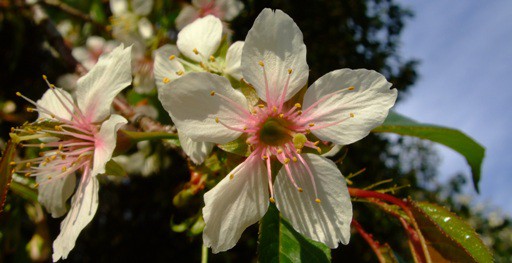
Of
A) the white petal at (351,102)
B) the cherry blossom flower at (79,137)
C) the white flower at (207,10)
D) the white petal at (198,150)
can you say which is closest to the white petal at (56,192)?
the cherry blossom flower at (79,137)

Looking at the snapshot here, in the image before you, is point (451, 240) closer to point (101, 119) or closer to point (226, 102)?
point (226, 102)

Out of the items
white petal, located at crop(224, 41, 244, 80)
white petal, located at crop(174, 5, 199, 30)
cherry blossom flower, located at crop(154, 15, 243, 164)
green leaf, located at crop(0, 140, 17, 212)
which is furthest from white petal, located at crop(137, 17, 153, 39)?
green leaf, located at crop(0, 140, 17, 212)

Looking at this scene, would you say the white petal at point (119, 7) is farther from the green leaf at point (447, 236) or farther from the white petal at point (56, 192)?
the green leaf at point (447, 236)

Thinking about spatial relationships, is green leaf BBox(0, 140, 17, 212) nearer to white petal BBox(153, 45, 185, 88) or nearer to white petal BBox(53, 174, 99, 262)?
white petal BBox(53, 174, 99, 262)

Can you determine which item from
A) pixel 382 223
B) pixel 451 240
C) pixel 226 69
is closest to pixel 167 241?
pixel 382 223

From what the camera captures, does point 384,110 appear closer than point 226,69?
Yes

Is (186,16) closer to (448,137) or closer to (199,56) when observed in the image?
(199,56)
